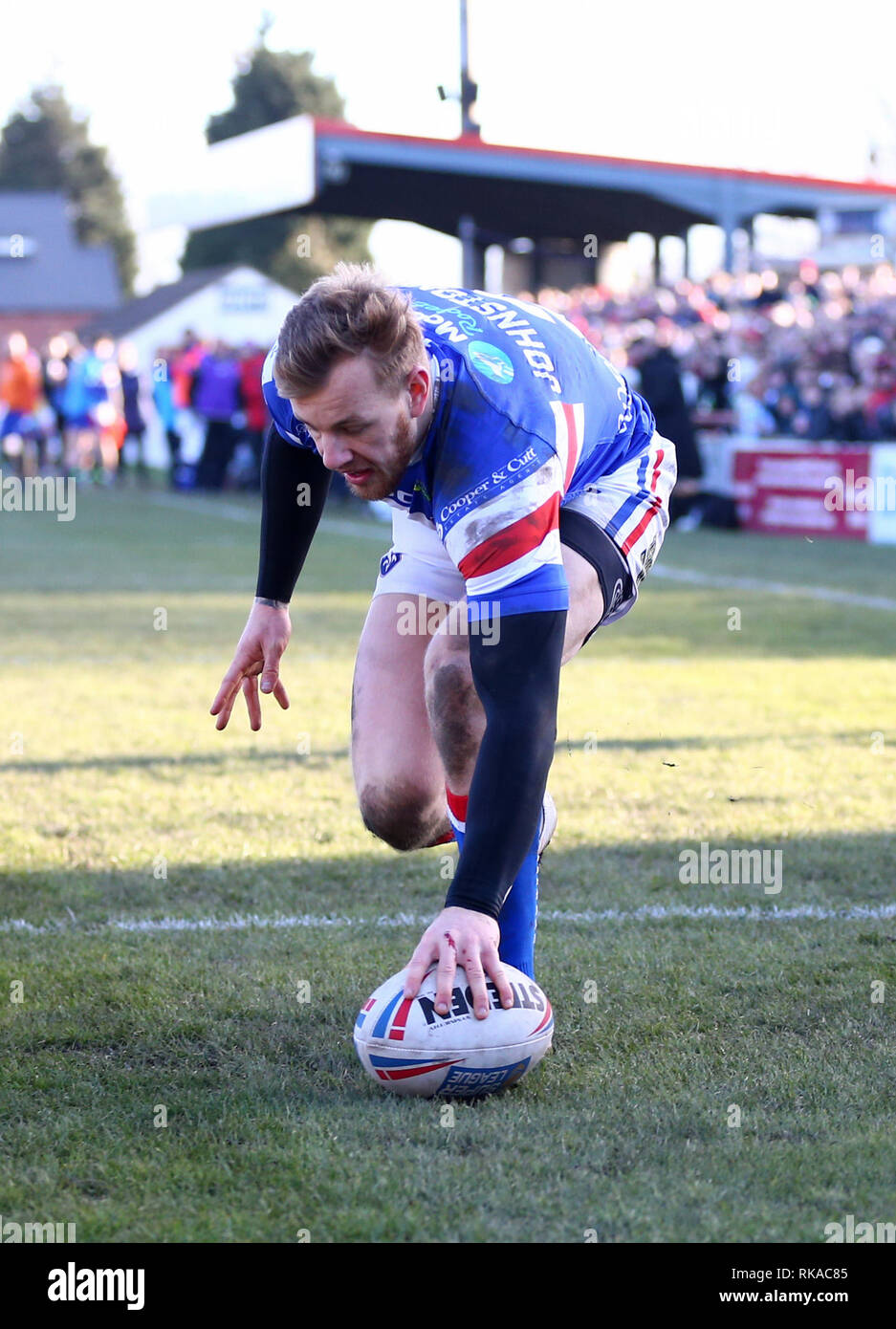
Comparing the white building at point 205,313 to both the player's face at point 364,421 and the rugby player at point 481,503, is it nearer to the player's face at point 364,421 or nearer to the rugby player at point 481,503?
the rugby player at point 481,503

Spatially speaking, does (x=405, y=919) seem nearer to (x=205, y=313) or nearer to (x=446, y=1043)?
(x=446, y=1043)

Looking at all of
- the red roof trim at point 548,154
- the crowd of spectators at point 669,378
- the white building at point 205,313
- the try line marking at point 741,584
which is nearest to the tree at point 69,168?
the white building at point 205,313

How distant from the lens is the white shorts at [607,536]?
3785 millimetres

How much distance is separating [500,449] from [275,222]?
72.6 meters

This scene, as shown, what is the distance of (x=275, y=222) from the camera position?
7269 cm

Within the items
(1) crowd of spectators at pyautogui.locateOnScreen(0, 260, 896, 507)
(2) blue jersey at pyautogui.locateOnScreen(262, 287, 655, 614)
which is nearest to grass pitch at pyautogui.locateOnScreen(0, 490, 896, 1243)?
(2) blue jersey at pyautogui.locateOnScreen(262, 287, 655, 614)

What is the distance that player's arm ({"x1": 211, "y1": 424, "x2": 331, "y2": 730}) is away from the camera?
4086 mm

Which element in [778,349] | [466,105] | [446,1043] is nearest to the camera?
[446,1043]

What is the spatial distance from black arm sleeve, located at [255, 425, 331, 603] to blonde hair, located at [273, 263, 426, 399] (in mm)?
976

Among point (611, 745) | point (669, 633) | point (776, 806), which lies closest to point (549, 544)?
point (776, 806)

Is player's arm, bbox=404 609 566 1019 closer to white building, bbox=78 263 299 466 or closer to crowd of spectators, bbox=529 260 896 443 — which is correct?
crowd of spectators, bbox=529 260 896 443

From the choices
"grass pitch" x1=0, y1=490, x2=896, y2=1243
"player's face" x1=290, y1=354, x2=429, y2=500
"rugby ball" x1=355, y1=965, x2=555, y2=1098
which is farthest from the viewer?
"rugby ball" x1=355, y1=965, x2=555, y2=1098

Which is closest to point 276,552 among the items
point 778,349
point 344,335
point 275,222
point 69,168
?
point 344,335

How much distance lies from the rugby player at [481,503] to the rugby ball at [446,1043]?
0.40ft
